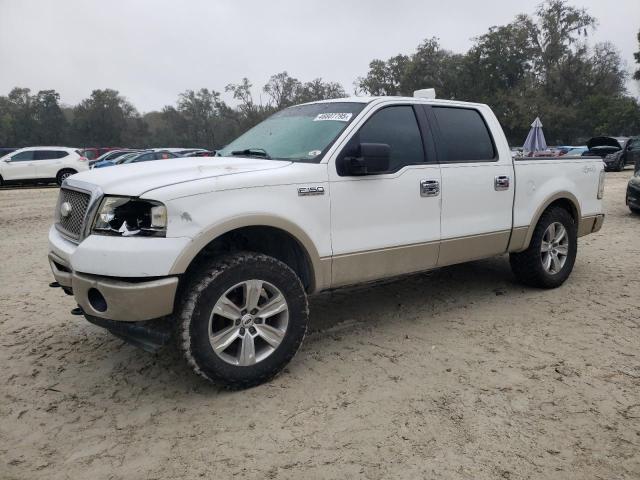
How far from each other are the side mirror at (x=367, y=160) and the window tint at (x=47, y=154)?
19535 mm

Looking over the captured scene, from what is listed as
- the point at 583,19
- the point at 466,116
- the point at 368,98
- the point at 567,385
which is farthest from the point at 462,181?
the point at 583,19

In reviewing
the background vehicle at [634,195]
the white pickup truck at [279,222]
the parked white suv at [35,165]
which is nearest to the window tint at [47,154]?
the parked white suv at [35,165]

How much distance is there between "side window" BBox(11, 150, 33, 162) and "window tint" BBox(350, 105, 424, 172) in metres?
19.5

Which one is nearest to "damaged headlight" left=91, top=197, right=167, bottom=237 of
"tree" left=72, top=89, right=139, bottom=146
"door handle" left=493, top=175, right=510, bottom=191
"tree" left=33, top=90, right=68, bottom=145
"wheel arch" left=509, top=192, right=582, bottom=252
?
"door handle" left=493, top=175, right=510, bottom=191

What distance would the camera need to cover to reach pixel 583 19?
5197 centimetres

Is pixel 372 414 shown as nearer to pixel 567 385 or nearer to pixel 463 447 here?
pixel 463 447

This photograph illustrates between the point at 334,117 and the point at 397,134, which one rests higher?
the point at 334,117

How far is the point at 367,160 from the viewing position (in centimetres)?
350

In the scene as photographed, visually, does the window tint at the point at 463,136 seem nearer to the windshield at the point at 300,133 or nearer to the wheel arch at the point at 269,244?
the windshield at the point at 300,133

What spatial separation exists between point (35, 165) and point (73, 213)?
18775mm

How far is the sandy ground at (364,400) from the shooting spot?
254cm

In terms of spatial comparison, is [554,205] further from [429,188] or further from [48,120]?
[48,120]

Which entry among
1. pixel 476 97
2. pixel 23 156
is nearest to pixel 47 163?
pixel 23 156

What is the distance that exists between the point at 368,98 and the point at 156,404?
8.92 ft
